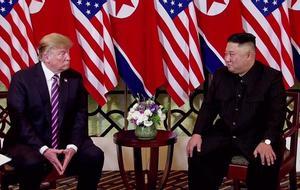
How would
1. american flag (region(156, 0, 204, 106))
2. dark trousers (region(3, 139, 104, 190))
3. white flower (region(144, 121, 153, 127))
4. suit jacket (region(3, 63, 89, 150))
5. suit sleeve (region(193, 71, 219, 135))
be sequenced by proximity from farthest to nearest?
american flag (region(156, 0, 204, 106)) < white flower (region(144, 121, 153, 127)) < suit sleeve (region(193, 71, 219, 135)) < suit jacket (region(3, 63, 89, 150)) < dark trousers (region(3, 139, 104, 190))

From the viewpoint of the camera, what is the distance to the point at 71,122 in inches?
119

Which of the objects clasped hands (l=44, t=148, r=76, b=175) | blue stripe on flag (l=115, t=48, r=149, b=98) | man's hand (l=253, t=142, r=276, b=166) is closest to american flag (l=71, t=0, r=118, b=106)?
blue stripe on flag (l=115, t=48, r=149, b=98)

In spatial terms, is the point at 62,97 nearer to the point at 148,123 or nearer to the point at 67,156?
the point at 67,156

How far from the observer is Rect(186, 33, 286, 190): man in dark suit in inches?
115

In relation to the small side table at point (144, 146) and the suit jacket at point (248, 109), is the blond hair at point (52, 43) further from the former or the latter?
the suit jacket at point (248, 109)

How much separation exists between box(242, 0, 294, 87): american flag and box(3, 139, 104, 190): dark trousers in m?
1.42

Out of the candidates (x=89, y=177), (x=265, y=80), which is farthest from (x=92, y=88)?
(x=265, y=80)

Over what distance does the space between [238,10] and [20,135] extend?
5.51 feet

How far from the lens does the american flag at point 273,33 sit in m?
3.74

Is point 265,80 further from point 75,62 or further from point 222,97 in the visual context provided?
point 75,62

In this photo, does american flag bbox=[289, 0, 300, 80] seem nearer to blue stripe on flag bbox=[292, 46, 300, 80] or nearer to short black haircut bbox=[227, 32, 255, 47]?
blue stripe on flag bbox=[292, 46, 300, 80]

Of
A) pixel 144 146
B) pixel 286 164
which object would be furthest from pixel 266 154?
pixel 144 146

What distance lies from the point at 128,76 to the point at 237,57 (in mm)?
1038

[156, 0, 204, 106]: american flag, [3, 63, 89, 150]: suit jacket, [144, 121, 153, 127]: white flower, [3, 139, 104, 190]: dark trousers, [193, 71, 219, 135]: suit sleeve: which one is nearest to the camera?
[3, 139, 104, 190]: dark trousers
